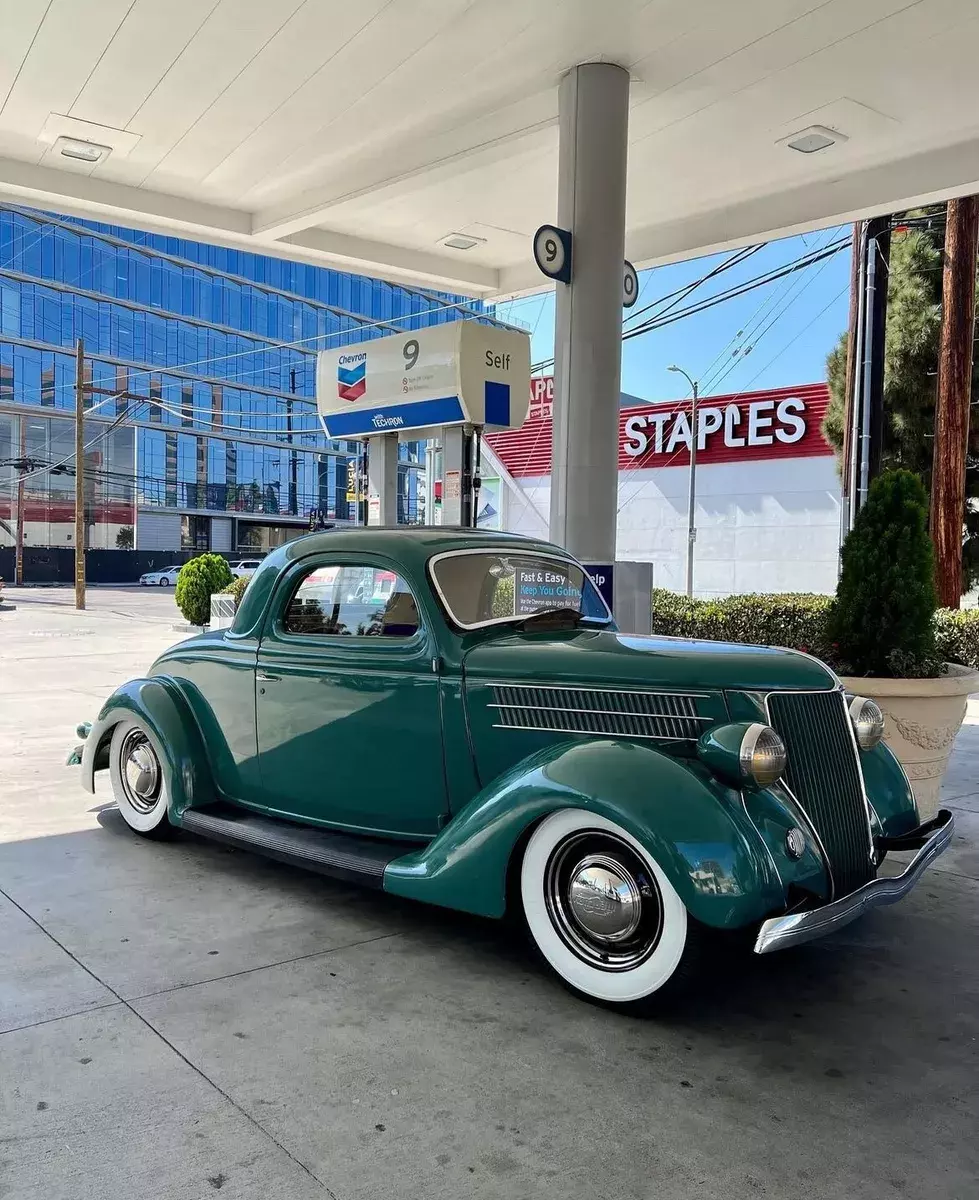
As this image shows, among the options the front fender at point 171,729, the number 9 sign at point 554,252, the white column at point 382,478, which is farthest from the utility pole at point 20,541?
the front fender at point 171,729

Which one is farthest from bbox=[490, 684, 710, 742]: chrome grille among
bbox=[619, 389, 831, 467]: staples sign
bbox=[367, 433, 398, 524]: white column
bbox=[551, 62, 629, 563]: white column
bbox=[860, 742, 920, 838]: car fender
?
bbox=[619, 389, 831, 467]: staples sign

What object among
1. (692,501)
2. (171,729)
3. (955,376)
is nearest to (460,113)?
(171,729)

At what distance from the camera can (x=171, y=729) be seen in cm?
468

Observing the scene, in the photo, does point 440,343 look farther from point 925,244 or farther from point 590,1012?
point 925,244

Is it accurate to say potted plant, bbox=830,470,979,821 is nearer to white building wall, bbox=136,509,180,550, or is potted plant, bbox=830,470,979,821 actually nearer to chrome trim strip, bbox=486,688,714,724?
chrome trim strip, bbox=486,688,714,724

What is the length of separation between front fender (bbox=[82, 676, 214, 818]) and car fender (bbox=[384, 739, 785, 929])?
4.67 ft

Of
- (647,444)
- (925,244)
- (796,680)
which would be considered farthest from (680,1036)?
(647,444)

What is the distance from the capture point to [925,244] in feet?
52.2

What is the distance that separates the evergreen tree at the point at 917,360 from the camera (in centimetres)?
1583

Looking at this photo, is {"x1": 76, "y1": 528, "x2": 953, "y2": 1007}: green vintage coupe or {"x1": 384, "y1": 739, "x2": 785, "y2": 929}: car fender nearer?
{"x1": 384, "y1": 739, "x2": 785, "y2": 929}: car fender

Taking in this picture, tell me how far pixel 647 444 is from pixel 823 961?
22963 millimetres

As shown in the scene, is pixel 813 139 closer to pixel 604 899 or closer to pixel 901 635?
pixel 901 635

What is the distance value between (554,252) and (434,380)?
1.41 m

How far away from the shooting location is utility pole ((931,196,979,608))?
12227 mm
